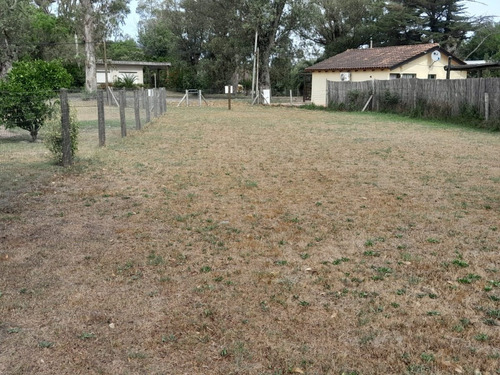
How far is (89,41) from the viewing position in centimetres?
3891

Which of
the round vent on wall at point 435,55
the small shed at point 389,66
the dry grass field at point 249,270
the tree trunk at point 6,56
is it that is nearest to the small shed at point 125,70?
the tree trunk at point 6,56

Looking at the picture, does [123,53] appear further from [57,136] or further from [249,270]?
[249,270]

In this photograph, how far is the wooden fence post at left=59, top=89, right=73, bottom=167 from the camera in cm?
927

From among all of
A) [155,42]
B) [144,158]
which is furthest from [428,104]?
[155,42]

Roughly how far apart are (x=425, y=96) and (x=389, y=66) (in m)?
8.61

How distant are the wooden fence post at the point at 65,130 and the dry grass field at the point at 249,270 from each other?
245mm

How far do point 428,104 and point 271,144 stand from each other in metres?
Answer: 10.9

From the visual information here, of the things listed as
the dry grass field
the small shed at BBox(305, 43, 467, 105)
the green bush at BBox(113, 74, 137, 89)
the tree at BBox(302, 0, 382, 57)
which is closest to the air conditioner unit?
the small shed at BBox(305, 43, 467, 105)

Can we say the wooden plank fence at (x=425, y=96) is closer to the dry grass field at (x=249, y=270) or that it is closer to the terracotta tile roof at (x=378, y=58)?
the terracotta tile roof at (x=378, y=58)

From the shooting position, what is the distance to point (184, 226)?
6.06 m

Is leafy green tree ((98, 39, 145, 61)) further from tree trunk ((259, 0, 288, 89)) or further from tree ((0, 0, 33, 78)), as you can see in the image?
tree trunk ((259, 0, 288, 89))

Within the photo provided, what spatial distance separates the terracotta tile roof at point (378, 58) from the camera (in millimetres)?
30700

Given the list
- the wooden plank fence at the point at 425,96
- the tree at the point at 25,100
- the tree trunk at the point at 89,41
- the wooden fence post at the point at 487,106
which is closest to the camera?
the tree at the point at 25,100

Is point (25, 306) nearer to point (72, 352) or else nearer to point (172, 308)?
point (72, 352)
